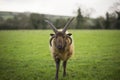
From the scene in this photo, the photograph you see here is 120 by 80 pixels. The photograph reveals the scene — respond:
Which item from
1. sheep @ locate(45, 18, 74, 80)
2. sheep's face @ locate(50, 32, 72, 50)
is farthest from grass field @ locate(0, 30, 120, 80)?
sheep's face @ locate(50, 32, 72, 50)

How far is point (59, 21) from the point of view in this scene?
7590 mm

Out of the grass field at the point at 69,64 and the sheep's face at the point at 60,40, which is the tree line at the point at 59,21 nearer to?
the grass field at the point at 69,64

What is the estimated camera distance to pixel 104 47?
376 inches

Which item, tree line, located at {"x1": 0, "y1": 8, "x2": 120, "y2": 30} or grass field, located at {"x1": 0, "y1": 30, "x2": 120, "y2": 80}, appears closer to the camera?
tree line, located at {"x1": 0, "y1": 8, "x2": 120, "y2": 30}

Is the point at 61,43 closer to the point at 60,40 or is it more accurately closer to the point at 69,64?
the point at 60,40

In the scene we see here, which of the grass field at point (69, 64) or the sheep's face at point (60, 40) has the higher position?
the sheep's face at point (60, 40)

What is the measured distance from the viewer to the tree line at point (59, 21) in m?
6.61

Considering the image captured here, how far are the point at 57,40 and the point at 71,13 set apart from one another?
1935 millimetres

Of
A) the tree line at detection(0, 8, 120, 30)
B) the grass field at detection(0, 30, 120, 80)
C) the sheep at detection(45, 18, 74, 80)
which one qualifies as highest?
the tree line at detection(0, 8, 120, 30)

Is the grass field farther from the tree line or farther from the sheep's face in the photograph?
the sheep's face

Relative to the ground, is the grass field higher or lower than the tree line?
lower

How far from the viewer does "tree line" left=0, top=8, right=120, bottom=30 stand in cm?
661

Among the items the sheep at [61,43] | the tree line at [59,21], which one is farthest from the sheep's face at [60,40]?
the tree line at [59,21]

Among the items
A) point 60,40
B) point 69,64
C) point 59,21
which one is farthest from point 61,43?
point 69,64
